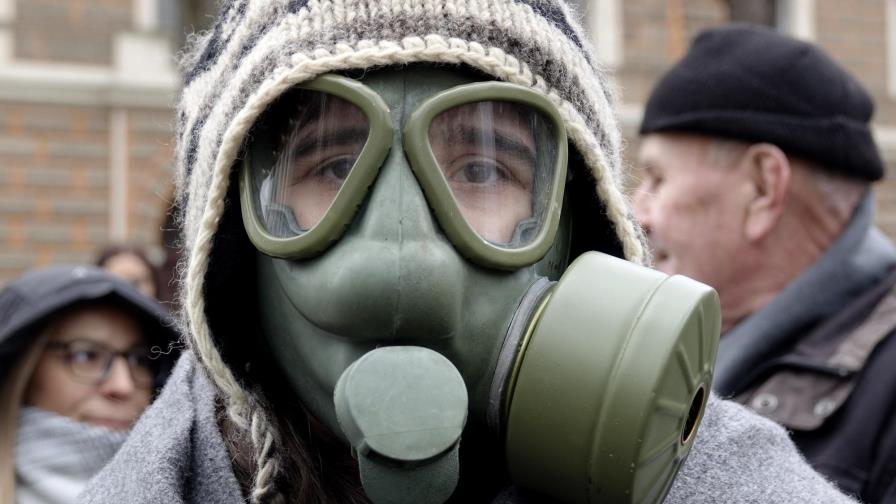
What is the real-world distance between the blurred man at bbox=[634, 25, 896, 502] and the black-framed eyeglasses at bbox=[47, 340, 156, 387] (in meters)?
1.43

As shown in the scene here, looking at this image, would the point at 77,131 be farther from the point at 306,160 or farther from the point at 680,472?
the point at 680,472

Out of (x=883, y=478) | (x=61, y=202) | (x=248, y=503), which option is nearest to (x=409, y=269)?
(x=248, y=503)

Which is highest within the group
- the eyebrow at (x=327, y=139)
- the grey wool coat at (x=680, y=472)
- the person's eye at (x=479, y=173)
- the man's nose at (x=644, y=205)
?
the eyebrow at (x=327, y=139)

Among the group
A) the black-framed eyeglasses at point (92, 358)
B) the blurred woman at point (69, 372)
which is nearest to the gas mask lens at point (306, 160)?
the blurred woman at point (69, 372)

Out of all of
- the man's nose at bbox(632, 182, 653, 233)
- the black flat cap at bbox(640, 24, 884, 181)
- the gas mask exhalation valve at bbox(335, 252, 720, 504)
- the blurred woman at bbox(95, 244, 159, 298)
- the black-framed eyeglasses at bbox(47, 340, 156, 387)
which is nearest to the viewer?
the gas mask exhalation valve at bbox(335, 252, 720, 504)

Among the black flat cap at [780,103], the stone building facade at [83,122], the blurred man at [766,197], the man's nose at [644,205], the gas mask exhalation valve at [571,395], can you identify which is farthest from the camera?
the stone building facade at [83,122]

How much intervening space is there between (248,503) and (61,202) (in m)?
10.6

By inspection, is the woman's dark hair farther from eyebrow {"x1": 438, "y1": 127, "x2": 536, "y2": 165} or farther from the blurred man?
eyebrow {"x1": 438, "y1": 127, "x2": 536, "y2": 165}

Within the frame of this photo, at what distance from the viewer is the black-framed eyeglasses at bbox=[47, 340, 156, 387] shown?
10.8ft

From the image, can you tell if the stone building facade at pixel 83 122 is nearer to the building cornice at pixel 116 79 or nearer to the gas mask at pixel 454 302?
the building cornice at pixel 116 79

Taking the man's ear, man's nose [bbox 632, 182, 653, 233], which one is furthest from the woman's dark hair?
the man's ear

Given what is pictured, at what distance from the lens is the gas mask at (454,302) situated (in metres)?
1.46

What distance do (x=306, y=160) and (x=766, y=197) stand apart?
1.66 metres

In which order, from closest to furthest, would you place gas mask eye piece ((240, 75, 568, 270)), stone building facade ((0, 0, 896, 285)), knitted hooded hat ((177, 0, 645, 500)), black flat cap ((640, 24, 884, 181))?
gas mask eye piece ((240, 75, 568, 270))
knitted hooded hat ((177, 0, 645, 500))
black flat cap ((640, 24, 884, 181))
stone building facade ((0, 0, 896, 285))
